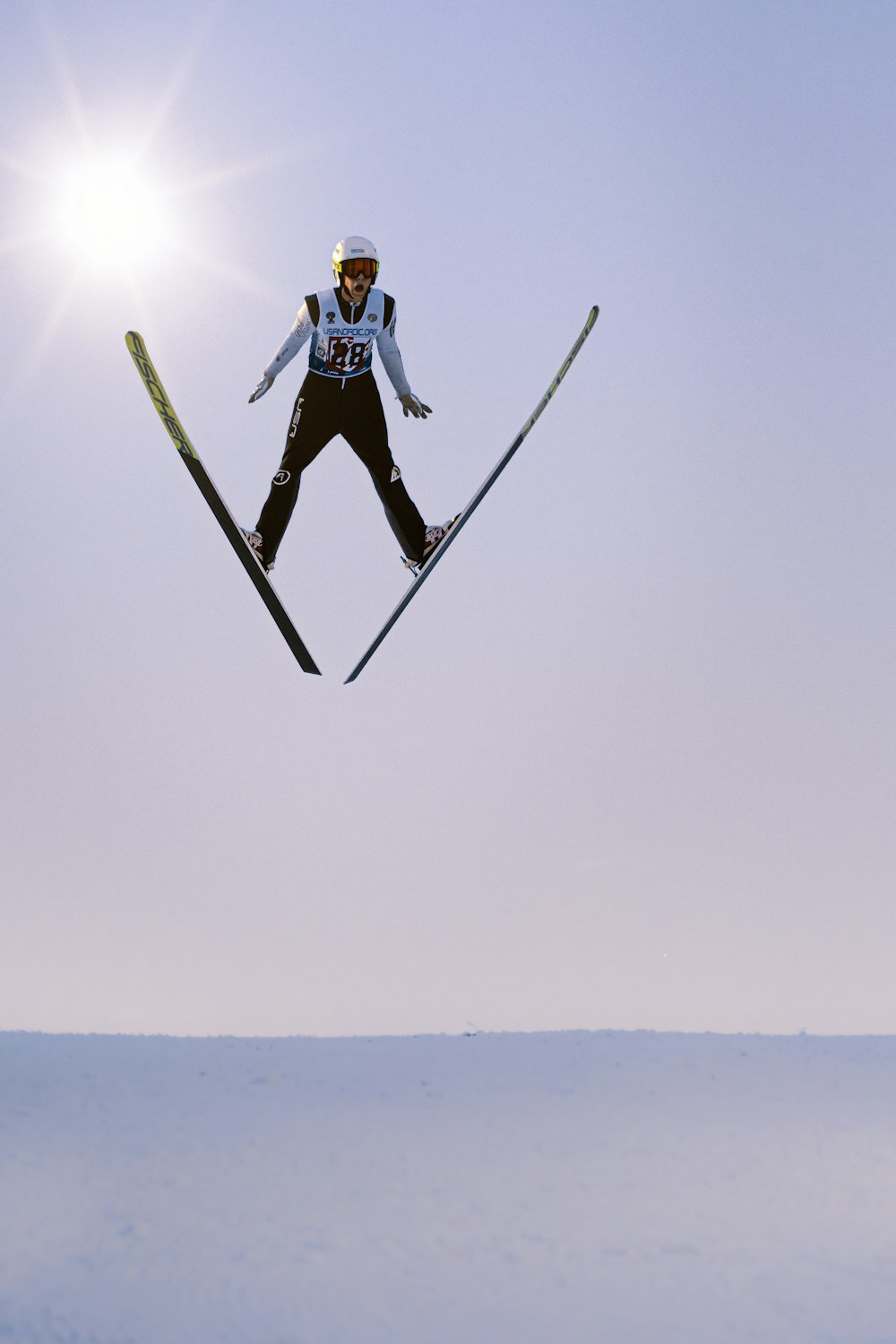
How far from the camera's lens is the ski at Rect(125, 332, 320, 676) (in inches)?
344

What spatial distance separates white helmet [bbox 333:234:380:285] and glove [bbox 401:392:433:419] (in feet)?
3.90

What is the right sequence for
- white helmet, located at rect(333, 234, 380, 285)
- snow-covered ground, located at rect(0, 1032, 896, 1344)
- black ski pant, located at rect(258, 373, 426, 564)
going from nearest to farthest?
snow-covered ground, located at rect(0, 1032, 896, 1344) → white helmet, located at rect(333, 234, 380, 285) → black ski pant, located at rect(258, 373, 426, 564)

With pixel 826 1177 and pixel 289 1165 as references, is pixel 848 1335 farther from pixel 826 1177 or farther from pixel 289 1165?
pixel 289 1165

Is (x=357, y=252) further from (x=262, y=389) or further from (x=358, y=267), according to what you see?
(x=262, y=389)

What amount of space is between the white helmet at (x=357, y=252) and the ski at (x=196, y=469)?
1.80m

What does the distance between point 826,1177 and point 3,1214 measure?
5896 mm

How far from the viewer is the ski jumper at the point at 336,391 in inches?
342

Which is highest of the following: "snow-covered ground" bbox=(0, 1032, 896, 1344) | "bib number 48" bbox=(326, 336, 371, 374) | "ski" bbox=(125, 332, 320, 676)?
"bib number 48" bbox=(326, 336, 371, 374)

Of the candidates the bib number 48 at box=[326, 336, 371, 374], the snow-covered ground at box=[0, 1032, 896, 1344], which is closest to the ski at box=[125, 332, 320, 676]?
the bib number 48 at box=[326, 336, 371, 374]

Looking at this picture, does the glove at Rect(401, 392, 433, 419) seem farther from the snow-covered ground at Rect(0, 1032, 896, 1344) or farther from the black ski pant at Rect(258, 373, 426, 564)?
the snow-covered ground at Rect(0, 1032, 896, 1344)

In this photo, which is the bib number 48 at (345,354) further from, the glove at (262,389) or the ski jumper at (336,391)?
the glove at (262,389)

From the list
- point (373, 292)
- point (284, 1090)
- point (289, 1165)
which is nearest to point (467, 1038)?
point (284, 1090)

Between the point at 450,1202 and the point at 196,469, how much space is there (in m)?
5.79

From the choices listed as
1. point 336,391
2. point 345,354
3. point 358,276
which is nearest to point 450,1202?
point 336,391
